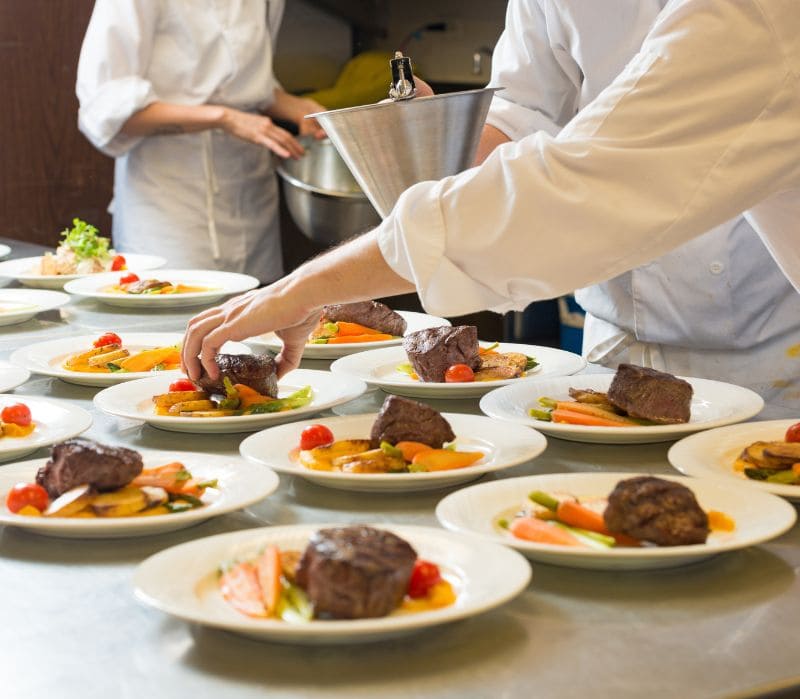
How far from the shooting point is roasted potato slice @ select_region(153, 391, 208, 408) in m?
1.72

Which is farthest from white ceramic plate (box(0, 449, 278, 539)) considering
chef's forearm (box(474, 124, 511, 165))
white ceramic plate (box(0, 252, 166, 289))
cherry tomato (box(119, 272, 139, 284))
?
white ceramic plate (box(0, 252, 166, 289))

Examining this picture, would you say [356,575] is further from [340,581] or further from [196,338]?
[196,338]

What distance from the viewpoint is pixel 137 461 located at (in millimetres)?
1268

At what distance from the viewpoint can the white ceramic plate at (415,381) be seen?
1835 millimetres

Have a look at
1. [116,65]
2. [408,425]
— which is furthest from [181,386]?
[116,65]

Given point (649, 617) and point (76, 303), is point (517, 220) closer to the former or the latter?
point (649, 617)

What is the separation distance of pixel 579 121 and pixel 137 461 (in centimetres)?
68

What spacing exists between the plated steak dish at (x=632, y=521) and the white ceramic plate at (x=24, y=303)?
5.23 ft

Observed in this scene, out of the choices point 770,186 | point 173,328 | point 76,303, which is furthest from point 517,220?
point 76,303

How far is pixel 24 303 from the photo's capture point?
2.63 m

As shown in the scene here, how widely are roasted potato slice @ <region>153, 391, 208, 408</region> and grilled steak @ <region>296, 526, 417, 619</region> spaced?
2.56 ft

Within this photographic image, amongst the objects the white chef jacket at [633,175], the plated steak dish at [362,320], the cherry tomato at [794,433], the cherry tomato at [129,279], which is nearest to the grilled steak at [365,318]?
the plated steak dish at [362,320]

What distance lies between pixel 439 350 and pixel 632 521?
784 millimetres

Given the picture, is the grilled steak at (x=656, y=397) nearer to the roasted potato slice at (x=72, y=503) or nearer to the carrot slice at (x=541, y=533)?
the carrot slice at (x=541, y=533)
